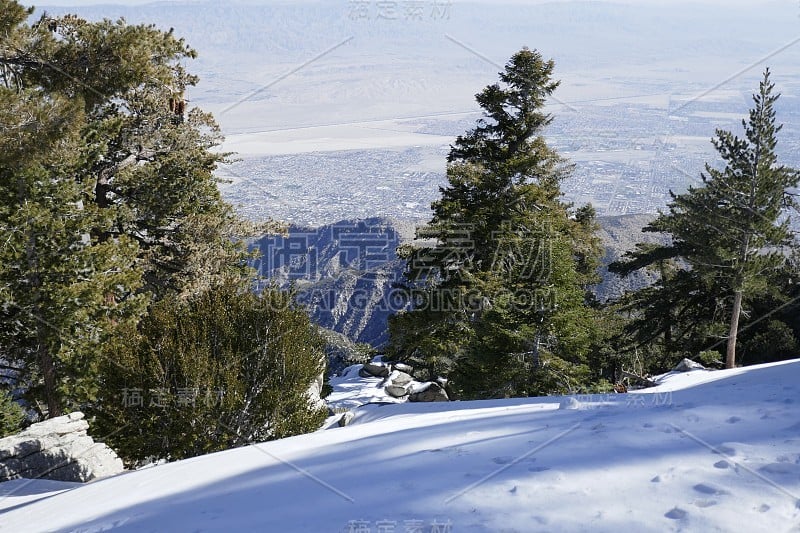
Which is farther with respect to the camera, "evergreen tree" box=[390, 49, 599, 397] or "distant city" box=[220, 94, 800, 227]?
"distant city" box=[220, 94, 800, 227]

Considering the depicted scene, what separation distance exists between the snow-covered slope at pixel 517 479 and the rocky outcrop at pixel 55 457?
362 centimetres

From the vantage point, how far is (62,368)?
49.8 feet

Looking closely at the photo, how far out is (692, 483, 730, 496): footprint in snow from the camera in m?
3.95

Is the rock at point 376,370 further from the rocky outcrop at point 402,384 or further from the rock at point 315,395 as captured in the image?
the rock at point 315,395

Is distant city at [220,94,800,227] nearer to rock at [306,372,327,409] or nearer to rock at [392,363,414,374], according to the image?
rock at [392,363,414,374]

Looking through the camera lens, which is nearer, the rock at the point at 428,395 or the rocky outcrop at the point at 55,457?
the rocky outcrop at the point at 55,457

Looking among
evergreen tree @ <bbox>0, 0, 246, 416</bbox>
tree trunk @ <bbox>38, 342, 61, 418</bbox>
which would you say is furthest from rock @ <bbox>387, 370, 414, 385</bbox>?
A: tree trunk @ <bbox>38, 342, 61, 418</bbox>

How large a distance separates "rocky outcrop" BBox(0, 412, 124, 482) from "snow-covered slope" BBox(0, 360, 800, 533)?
3.62 meters

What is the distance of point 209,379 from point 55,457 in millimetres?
3195

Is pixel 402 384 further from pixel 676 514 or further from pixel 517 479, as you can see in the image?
pixel 676 514

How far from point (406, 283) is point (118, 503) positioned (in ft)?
54.5

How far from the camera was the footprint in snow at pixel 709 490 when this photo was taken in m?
3.95

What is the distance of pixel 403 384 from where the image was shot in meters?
25.6

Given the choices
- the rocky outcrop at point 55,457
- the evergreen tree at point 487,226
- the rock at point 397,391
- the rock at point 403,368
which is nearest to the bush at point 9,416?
the rocky outcrop at point 55,457
